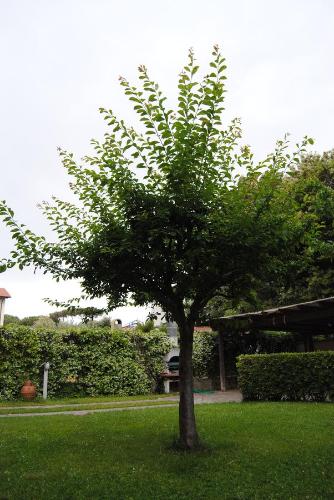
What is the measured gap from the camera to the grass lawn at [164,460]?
4395 millimetres

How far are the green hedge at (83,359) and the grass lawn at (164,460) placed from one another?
617 centimetres

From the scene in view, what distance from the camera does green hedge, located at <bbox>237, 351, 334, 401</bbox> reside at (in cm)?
1177

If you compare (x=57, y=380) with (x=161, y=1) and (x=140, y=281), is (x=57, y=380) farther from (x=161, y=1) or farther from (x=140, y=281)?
(x=161, y=1)

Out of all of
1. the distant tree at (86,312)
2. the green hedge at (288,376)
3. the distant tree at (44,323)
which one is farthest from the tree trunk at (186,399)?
the distant tree at (44,323)

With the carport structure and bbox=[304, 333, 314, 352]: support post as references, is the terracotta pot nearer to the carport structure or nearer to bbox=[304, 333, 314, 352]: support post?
the carport structure

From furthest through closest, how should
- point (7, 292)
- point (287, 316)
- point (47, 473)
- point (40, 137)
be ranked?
point (7, 292) < point (287, 316) < point (40, 137) < point (47, 473)

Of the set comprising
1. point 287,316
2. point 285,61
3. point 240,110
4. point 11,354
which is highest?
point 285,61

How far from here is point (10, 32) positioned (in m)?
8.85

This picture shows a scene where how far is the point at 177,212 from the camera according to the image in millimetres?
5715

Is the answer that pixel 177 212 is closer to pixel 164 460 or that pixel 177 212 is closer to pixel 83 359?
pixel 164 460

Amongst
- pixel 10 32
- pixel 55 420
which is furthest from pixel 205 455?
pixel 10 32

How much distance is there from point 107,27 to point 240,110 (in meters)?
3.44

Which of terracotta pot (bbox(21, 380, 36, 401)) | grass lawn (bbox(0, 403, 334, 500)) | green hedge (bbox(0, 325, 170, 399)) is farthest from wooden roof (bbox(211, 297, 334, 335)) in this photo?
terracotta pot (bbox(21, 380, 36, 401))

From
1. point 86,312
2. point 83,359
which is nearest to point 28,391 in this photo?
point 83,359
